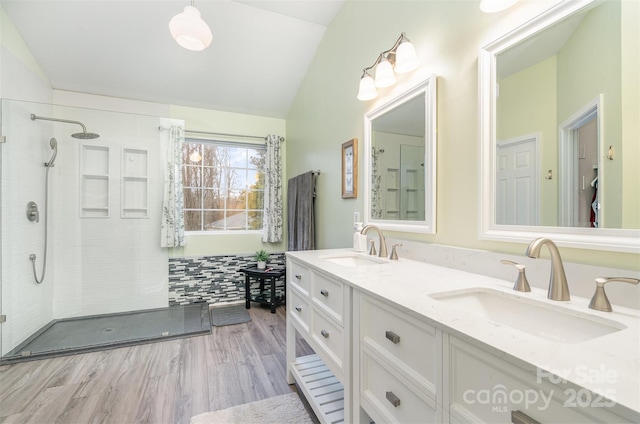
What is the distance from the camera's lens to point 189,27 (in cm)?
167

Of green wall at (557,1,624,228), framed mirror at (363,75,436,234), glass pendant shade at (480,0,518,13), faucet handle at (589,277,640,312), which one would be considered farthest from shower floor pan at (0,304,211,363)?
glass pendant shade at (480,0,518,13)

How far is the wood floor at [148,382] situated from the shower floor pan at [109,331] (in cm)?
9

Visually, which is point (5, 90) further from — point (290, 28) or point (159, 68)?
point (290, 28)

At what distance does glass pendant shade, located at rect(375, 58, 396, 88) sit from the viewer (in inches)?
63.9

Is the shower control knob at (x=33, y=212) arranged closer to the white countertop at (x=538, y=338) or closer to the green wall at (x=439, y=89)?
the green wall at (x=439, y=89)

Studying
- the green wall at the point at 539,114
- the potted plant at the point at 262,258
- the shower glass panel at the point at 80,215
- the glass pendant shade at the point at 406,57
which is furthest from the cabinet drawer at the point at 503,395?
the potted plant at the point at 262,258

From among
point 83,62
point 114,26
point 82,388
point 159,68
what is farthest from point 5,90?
point 82,388

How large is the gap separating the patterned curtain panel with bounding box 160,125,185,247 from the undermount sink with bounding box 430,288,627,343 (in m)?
3.06

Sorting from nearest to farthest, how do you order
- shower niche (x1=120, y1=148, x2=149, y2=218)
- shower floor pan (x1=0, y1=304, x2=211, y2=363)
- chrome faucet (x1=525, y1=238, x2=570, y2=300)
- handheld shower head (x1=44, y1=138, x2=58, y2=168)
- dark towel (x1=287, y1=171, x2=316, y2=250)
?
1. chrome faucet (x1=525, y1=238, x2=570, y2=300)
2. shower floor pan (x1=0, y1=304, x2=211, y2=363)
3. handheld shower head (x1=44, y1=138, x2=58, y2=168)
4. dark towel (x1=287, y1=171, x2=316, y2=250)
5. shower niche (x1=120, y1=148, x2=149, y2=218)

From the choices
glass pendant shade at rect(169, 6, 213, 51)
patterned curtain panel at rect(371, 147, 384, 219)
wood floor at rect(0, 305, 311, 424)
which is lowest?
wood floor at rect(0, 305, 311, 424)

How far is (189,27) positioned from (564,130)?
1.97 metres

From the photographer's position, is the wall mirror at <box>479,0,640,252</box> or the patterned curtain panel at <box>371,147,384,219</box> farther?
the patterned curtain panel at <box>371,147,384,219</box>

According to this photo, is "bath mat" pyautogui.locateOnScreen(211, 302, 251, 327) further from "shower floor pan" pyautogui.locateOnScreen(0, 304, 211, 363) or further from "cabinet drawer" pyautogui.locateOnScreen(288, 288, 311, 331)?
"cabinet drawer" pyautogui.locateOnScreen(288, 288, 311, 331)

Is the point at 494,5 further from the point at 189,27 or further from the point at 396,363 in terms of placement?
the point at 189,27
